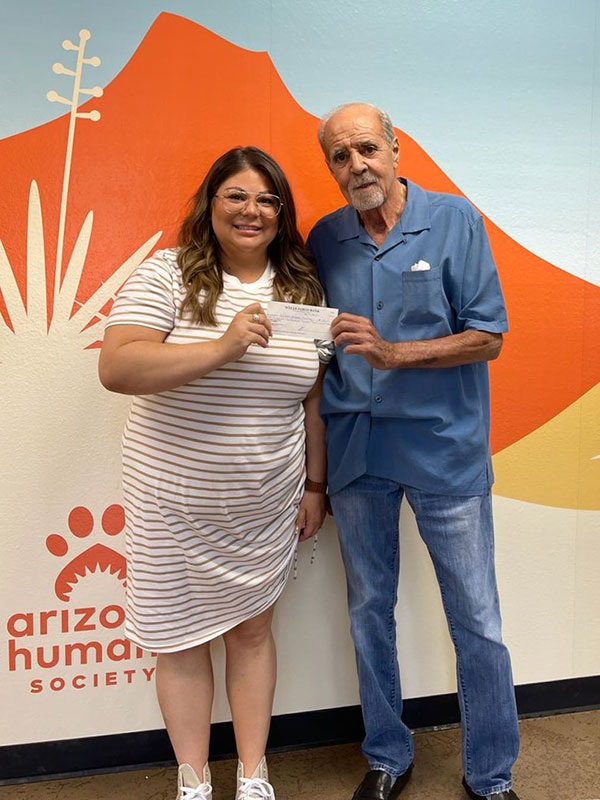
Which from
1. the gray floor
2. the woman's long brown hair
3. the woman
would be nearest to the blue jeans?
the gray floor

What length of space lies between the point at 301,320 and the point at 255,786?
4.14ft

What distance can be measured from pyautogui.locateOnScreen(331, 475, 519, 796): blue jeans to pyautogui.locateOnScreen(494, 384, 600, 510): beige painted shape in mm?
469

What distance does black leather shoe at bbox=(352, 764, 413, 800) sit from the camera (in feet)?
6.51

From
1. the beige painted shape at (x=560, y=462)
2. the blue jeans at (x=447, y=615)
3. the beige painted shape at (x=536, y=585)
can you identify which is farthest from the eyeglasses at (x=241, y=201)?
the beige painted shape at (x=536, y=585)

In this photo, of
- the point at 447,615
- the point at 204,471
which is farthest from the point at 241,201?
the point at 447,615

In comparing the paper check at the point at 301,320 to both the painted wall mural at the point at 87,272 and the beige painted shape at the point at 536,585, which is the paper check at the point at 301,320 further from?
the beige painted shape at the point at 536,585

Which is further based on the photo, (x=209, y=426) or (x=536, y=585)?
(x=536, y=585)

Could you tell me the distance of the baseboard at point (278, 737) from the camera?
2.15 m

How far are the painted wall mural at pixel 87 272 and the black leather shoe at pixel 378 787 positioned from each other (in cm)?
50

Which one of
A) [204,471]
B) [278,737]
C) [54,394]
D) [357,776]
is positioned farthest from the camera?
[278,737]

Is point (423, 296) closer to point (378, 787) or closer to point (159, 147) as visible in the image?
point (159, 147)

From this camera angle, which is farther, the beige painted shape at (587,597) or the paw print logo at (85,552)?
the beige painted shape at (587,597)

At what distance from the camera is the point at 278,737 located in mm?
2297

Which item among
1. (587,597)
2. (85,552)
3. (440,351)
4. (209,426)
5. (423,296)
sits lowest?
(587,597)
